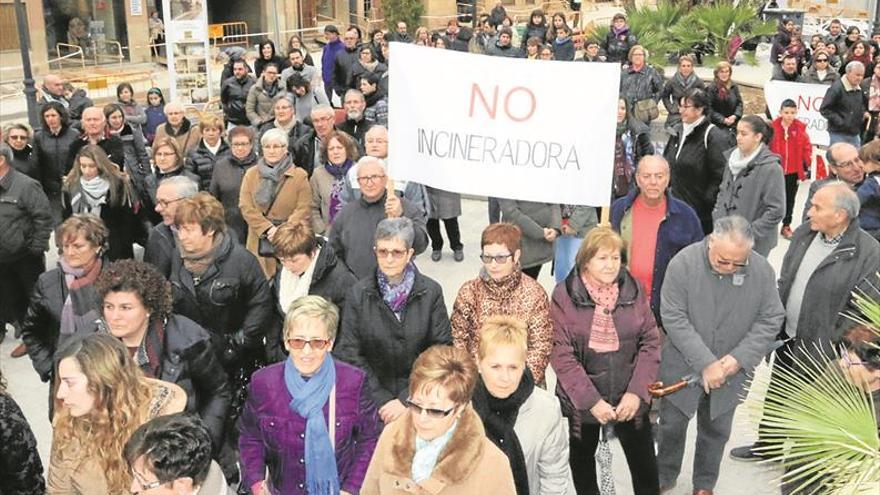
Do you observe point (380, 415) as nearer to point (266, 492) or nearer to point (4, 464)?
point (266, 492)

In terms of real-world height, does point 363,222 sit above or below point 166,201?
below

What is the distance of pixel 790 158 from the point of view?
9602 millimetres

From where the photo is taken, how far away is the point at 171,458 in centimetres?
302

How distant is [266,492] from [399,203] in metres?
2.44

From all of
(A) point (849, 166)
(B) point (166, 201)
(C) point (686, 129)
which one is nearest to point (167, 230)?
(B) point (166, 201)

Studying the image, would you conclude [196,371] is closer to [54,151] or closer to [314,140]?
[314,140]

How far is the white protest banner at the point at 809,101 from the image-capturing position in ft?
39.4

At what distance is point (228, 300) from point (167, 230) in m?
0.97

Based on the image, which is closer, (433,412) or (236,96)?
(433,412)

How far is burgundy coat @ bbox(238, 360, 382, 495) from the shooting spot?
389 cm

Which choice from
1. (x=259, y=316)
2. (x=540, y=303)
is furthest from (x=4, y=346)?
(x=540, y=303)

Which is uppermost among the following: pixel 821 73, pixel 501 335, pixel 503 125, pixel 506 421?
pixel 503 125

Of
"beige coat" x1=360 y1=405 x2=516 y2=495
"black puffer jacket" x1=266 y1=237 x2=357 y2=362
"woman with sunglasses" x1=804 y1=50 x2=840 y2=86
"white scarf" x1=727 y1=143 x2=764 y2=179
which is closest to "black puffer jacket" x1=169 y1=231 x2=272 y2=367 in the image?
"black puffer jacket" x1=266 y1=237 x2=357 y2=362

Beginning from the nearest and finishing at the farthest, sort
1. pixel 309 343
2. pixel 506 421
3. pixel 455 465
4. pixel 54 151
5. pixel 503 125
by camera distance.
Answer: pixel 455 465 < pixel 506 421 < pixel 309 343 < pixel 503 125 < pixel 54 151
